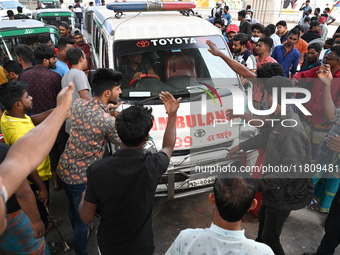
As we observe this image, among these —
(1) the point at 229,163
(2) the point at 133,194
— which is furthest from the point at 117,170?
(1) the point at 229,163

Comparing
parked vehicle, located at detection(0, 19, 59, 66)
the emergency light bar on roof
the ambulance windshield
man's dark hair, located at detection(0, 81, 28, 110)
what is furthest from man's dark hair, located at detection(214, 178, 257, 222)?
parked vehicle, located at detection(0, 19, 59, 66)

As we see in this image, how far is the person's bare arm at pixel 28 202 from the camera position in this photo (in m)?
1.88

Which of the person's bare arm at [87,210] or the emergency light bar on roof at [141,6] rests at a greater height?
the emergency light bar on roof at [141,6]

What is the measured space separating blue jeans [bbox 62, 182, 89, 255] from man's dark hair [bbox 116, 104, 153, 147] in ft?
3.17

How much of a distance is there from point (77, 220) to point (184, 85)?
7.41 ft

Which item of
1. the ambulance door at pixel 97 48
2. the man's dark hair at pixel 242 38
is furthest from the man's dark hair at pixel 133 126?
the man's dark hair at pixel 242 38

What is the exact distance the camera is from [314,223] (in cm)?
331

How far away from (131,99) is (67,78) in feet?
2.74

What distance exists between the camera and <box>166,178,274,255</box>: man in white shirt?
1234mm

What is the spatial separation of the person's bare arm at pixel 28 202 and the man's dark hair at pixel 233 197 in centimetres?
137

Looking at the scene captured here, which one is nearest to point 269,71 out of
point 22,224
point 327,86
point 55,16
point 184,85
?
point 327,86

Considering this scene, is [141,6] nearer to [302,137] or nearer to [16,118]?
[16,118]

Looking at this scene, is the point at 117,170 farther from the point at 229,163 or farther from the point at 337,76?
the point at 337,76

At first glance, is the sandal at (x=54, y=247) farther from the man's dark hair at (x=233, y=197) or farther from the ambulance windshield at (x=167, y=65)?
the man's dark hair at (x=233, y=197)
